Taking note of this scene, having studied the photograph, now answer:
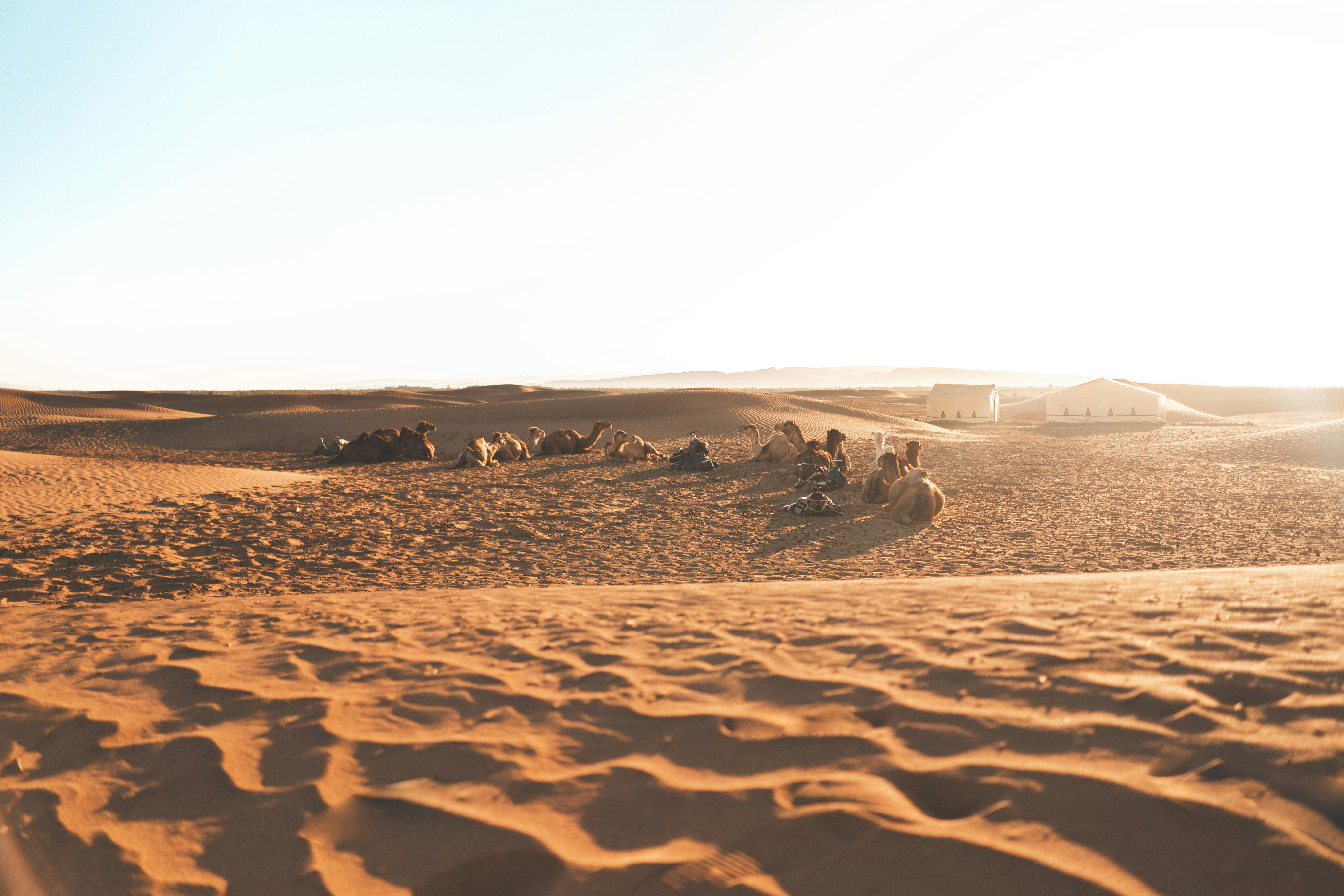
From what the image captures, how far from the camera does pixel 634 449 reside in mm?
20219

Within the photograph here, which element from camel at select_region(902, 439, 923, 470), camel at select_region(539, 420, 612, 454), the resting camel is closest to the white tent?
camel at select_region(539, 420, 612, 454)

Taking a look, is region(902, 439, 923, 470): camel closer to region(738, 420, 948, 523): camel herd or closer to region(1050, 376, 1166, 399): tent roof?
region(738, 420, 948, 523): camel herd

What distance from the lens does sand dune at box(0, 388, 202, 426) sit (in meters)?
39.0

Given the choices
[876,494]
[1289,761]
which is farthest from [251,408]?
[1289,761]

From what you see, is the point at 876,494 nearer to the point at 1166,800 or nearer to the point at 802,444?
the point at 802,444

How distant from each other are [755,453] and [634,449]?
12.3 ft

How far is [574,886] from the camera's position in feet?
7.54

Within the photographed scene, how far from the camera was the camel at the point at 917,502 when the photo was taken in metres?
11.5

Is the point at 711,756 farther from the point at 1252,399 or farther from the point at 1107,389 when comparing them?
the point at 1252,399

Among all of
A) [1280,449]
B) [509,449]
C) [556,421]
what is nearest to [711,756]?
[509,449]

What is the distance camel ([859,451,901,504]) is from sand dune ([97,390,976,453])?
1293 cm

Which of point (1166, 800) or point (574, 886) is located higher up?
point (1166, 800)

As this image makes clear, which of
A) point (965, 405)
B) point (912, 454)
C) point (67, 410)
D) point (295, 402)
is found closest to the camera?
point (912, 454)

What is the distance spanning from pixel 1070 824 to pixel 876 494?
36.9 ft
